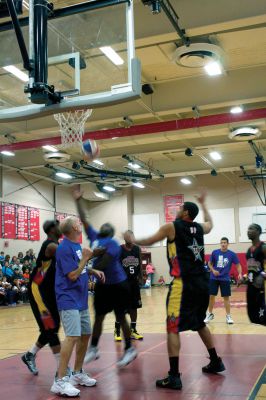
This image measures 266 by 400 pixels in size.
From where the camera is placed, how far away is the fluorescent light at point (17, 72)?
6.11 meters

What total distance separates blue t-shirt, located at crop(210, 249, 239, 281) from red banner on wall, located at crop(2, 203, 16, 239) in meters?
13.2

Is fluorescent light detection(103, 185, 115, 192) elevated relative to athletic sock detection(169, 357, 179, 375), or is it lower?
elevated

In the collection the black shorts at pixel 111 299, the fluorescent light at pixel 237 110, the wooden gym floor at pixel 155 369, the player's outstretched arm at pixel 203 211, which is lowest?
the wooden gym floor at pixel 155 369

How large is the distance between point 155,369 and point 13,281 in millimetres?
13662

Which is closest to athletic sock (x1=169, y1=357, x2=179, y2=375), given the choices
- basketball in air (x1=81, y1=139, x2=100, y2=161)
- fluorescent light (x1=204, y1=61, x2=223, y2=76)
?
basketball in air (x1=81, y1=139, x2=100, y2=161)

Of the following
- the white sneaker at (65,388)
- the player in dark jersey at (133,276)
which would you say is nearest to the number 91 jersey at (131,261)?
the player in dark jersey at (133,276)

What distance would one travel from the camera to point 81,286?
5445 millimetres

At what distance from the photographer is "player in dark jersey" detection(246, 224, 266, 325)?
677 centimetres

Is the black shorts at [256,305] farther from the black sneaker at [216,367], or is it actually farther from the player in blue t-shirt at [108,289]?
the player in blue t-shirt at [108,289]

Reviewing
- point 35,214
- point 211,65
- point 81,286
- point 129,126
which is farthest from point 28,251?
point 81,286

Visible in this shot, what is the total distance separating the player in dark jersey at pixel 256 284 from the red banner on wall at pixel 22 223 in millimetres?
17267

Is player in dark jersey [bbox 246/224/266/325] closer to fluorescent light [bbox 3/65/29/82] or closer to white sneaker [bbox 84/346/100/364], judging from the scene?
white sneaker [bbox 84/346/100/364]

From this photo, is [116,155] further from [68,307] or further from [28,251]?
[68,307]

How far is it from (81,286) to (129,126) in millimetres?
10235
